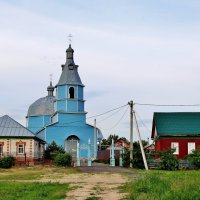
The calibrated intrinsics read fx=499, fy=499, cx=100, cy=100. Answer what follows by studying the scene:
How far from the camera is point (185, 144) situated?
144 ft

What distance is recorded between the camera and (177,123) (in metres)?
44.7

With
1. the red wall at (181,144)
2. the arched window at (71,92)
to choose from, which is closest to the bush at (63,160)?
the red wall at (181,144)

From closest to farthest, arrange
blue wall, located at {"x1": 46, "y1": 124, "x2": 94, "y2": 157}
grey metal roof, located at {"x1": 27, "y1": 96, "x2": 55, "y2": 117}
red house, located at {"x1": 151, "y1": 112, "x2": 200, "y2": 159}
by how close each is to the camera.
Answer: red house, located at {"x1": 151, "y1": 112, "x2": 200, "y2": 159}, blue wall, located at {"x1": 46, "y1": 124, "x2": 94, "y2": 157}, grey metal roof, located at {"x1": 27, "y1": 96, "x2": 55, "y2": 117}

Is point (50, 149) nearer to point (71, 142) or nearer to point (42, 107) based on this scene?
point (71, 142)

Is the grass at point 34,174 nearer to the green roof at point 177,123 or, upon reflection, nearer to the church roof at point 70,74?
the green roof at point 177,123

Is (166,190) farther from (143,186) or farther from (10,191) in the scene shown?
(10,191)

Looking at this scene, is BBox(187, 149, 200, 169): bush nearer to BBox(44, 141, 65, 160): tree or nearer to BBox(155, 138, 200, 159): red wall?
BBox(155, 138, 200, 159): red wall

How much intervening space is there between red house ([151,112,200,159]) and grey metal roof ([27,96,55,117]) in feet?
82.9

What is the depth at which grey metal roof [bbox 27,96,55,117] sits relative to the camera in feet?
222

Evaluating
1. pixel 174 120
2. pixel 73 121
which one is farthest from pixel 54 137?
pixel 174 120

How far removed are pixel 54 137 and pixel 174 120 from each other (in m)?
18.8

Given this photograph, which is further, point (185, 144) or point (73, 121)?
point (73, 121)

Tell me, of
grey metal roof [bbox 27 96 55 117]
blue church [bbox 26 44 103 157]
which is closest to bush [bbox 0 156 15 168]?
blue church [bbox 26 44 103 157]

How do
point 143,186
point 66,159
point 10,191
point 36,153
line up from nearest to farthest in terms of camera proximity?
point 143,186 < point 10,191 < point 66,159 < point 36,153
